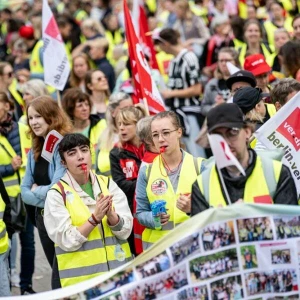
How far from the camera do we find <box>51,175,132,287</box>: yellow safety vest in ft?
23.7

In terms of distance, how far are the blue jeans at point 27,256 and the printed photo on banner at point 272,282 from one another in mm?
4735

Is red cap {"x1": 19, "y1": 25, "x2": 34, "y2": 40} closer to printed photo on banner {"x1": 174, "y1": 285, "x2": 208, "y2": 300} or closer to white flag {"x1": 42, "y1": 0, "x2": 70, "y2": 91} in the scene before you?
white flag {"x1": 42, "y1": 0, "x2": 70, "y2": 91}

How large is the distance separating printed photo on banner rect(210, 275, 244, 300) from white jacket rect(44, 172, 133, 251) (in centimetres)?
170

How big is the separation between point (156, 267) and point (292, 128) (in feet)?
6.67

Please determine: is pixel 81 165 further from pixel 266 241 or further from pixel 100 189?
pixel 266 241

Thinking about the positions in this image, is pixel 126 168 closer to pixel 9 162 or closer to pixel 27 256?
pixel 9 162

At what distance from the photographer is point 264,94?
954 cm

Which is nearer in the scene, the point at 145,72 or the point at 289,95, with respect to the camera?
the point at 289,95

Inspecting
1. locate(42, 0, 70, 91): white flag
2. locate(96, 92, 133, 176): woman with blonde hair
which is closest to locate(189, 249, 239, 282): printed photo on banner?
locate(96, 92, 133, 176): woman with blonde hair

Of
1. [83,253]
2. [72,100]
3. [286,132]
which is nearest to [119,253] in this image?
[83,253]

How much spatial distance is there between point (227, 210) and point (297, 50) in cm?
526

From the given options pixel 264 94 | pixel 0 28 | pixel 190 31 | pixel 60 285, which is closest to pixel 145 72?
pixel 264 94

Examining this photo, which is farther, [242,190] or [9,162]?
[9,162]

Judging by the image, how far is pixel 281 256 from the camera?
568 centimetres
